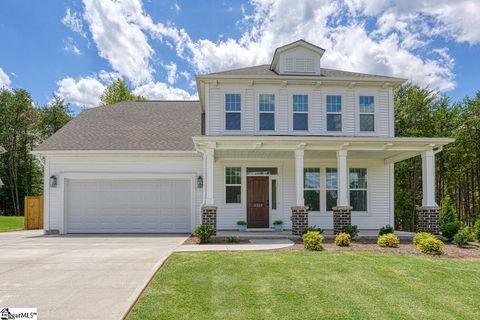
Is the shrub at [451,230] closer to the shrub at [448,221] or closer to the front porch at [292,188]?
the shrub at [448,221]

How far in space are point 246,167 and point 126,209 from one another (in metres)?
4.99

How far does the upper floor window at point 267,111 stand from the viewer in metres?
15.9

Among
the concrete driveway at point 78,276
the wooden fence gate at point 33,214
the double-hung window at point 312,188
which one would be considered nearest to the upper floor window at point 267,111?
the double-hung window at point 312,188

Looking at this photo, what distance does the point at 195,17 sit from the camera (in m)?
15.0

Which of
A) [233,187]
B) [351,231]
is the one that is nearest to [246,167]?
[233,187]

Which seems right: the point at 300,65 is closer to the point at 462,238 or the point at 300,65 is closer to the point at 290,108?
the point at 290,108

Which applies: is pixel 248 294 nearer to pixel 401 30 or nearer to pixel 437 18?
pixel 401 30

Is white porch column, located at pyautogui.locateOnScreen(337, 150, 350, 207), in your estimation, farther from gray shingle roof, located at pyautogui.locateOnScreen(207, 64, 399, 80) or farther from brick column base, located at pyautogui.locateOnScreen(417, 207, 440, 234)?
gray shingle roof, located at pyautogui.locateOnScreen(207, 64, 399, 80)

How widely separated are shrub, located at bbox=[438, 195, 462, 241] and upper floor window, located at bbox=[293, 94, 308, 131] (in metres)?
6.00

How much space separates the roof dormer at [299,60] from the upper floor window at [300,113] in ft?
3.41

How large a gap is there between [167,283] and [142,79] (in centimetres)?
3045

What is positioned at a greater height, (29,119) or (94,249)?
(29,119)

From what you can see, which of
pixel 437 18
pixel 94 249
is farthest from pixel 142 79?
pixel 94 249

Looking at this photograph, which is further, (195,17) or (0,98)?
(0,98)
